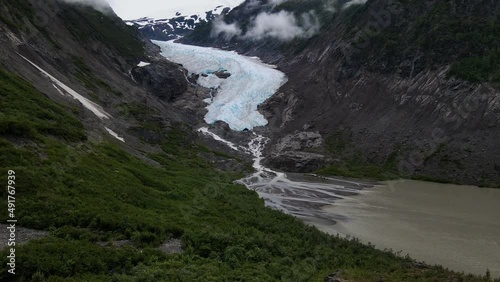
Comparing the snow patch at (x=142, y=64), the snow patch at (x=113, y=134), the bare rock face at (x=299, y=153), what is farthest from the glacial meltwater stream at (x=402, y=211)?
the snow patch at (x=142, y=64)

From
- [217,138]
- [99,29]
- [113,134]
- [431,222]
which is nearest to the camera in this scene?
[431,222]

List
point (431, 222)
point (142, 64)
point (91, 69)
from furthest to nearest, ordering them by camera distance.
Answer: point (142, 64) → point (91, 69) → point (431, 222)

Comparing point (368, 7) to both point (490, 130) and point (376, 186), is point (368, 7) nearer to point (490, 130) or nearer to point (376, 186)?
point (490, 130)

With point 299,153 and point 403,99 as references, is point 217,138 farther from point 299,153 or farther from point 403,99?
point 403,99

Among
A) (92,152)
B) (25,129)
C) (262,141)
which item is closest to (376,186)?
(262,141)

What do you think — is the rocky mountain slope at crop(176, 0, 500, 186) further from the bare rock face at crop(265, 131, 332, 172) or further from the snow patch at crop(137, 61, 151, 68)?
the snow patch at crop(137, 61, 151, 68)

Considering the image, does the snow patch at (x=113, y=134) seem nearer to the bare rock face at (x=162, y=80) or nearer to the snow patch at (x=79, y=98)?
the snow patch at (x=79, y=98)

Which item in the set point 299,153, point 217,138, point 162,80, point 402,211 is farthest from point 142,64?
point 402,211
